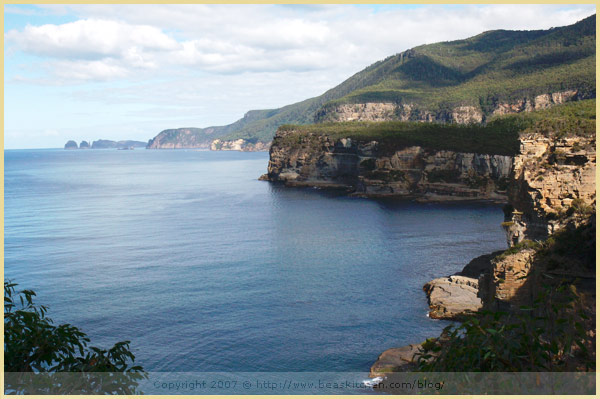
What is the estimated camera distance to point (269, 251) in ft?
236

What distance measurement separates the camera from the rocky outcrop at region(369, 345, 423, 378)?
3547 cm

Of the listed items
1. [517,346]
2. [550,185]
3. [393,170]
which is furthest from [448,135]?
[517,346]

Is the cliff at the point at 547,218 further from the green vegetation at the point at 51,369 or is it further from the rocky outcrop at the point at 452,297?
the green vegetation at the point at 51,369

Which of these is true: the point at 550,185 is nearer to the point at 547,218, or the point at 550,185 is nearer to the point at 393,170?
the point at 547,218

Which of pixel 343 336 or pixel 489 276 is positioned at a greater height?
pixel 489 276

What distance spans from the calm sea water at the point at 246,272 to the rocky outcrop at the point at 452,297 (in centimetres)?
122

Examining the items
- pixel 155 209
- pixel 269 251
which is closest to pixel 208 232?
pixel 269 251

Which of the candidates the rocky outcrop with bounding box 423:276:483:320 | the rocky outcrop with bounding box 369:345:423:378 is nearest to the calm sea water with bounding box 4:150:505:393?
the rocky outcrop with bounding box 369:345:423:378

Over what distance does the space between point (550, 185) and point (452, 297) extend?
52.9ft

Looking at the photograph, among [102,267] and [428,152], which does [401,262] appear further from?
[428,152]

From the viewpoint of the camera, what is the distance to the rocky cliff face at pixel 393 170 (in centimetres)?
11950

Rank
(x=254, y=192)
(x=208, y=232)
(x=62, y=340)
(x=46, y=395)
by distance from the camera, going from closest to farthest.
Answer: (x=46, y=395) → (x=62, y=340) → (x=208, y=232) → (x=254, y=192)

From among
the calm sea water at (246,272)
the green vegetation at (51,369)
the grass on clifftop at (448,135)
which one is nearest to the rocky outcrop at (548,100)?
the grass on clifftop at (448,135)

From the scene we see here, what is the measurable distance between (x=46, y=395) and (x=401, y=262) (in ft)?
177
